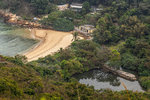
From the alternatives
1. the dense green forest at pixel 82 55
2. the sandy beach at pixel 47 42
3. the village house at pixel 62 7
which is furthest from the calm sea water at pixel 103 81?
the village house at pixel 62 7

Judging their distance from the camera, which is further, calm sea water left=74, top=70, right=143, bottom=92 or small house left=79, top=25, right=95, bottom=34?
small house left=79, top=25, right=95, bottom=34

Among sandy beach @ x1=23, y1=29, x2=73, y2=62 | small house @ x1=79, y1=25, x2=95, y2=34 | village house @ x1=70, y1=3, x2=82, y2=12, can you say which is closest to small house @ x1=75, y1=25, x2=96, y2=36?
small house @ x1=79, y1=25, x2=95, y2=34

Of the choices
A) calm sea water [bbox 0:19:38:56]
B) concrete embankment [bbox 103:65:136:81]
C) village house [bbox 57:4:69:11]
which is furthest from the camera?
village house [bbox 57:4:69:11]

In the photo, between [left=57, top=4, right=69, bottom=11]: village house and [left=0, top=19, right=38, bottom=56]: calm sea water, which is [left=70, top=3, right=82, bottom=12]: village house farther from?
[left=0, top=19, right=38, bottom=56]: calm sea water

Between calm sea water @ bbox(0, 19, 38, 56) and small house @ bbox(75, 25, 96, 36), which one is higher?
small house @ bbox(75, 25, 96, 36)

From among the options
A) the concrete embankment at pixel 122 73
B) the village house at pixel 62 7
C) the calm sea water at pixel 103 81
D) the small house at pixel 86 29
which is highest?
the village house at pixel 62 7

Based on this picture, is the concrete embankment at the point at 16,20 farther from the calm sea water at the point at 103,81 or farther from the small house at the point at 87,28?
the calm sea water at the point at 103,81
